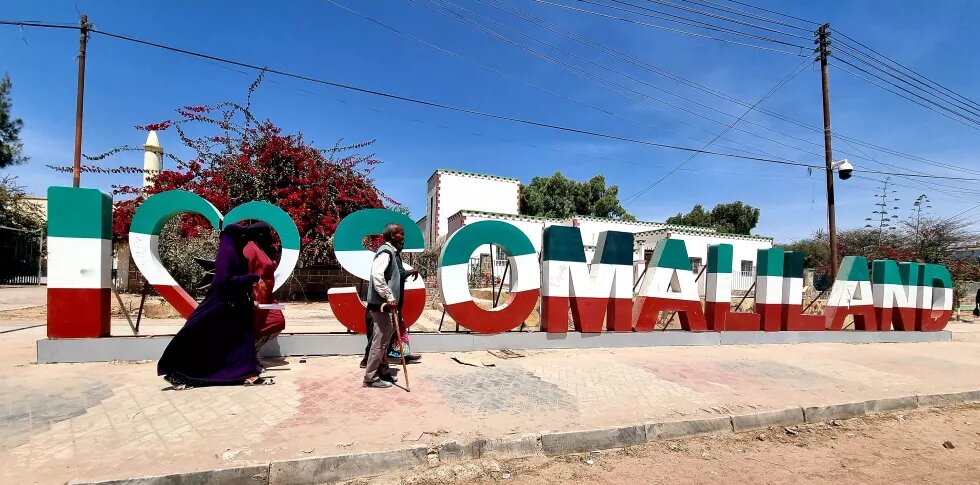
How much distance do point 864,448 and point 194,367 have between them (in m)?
6.69

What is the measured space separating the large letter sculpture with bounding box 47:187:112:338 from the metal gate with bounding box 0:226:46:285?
1998cm

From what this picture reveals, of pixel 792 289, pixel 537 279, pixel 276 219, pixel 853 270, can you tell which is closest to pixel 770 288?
pixel 792 289

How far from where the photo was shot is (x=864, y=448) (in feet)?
15.2

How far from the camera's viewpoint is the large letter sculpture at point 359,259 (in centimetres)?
716

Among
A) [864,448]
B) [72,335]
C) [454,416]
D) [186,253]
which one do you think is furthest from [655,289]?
[186,253]

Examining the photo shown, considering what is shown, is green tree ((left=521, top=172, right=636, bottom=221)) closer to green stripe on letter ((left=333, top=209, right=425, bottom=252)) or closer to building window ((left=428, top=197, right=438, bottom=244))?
building window ((left=428, top=197, right=438, bottom=244))

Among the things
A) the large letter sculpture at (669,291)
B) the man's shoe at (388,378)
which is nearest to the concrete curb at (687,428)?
the man's shoe at (388,378)

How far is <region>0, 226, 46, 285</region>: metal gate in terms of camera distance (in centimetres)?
2136

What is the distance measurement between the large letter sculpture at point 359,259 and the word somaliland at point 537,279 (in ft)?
0.05

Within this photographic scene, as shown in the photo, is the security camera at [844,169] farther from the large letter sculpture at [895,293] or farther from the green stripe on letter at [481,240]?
the green stripe on letter at [481,240]

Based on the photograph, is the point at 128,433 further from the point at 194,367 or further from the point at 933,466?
the point at 933,466

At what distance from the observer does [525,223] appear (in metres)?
24.9

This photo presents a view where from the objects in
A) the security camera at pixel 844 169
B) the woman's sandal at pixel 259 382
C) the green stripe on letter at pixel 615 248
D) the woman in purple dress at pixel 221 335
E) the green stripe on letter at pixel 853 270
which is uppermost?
the security camera at pixel 844 169

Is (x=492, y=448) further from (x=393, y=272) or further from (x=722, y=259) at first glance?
(x=722, y=259)
